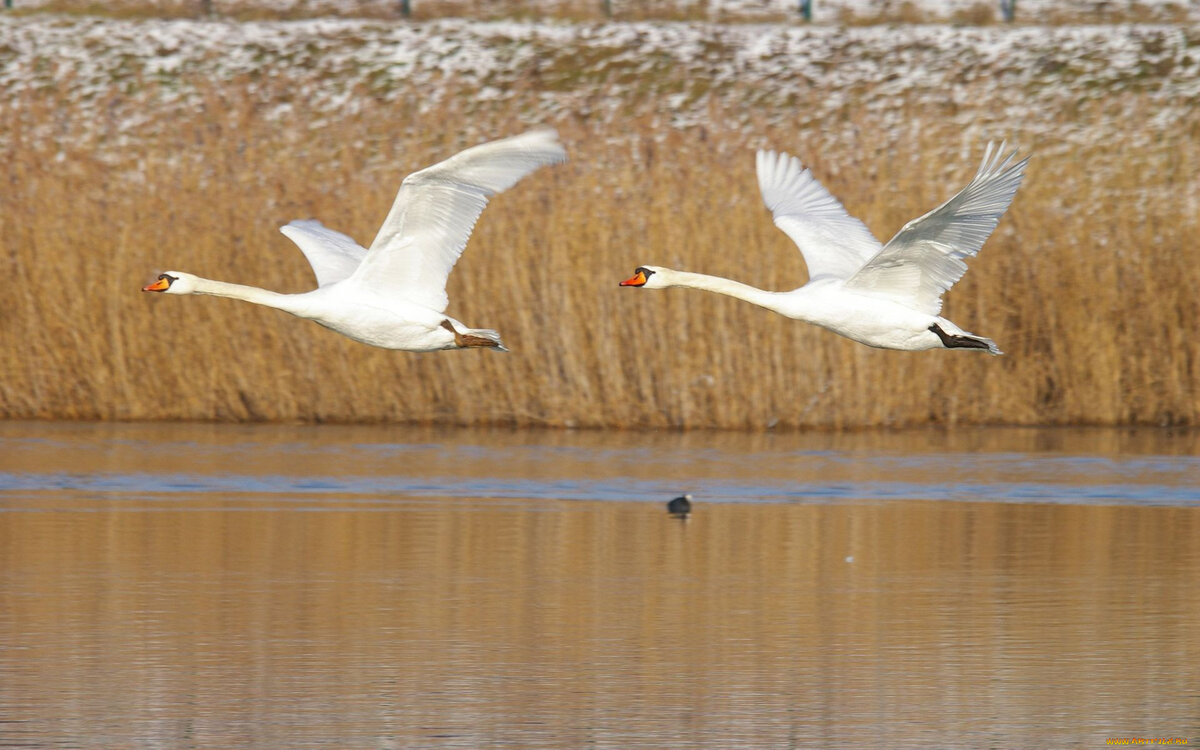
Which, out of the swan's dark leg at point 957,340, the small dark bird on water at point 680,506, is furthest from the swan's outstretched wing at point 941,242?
the small dark bird on water at point 680,506

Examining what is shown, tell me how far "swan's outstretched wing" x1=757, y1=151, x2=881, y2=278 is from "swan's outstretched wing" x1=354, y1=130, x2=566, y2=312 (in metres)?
1.90

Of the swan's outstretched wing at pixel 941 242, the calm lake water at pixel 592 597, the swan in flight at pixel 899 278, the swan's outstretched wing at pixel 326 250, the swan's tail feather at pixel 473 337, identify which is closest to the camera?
the calm lake water at pixel 592 597

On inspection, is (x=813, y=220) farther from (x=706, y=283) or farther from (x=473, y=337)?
(x=473, y=337)

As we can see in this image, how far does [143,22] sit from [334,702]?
28.9m

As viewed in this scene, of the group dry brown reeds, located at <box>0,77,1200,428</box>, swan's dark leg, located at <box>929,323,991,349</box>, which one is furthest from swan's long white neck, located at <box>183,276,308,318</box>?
dry brown reeds, located at <box>0,77,1200,428</box>

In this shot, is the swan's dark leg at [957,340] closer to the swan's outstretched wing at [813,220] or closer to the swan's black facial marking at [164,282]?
the swan's outstretched wing at [813,220]

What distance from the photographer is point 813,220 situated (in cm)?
1187

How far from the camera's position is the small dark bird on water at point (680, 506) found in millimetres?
11945

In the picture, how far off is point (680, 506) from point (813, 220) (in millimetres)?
1768

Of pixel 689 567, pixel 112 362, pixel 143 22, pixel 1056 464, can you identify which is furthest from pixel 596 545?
pixel 143 22

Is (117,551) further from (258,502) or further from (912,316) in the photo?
(912,316)

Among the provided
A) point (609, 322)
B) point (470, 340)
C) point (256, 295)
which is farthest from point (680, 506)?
point (609, 322)

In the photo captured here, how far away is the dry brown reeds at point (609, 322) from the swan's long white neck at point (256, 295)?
477cm

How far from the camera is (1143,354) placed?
16.4 metres
